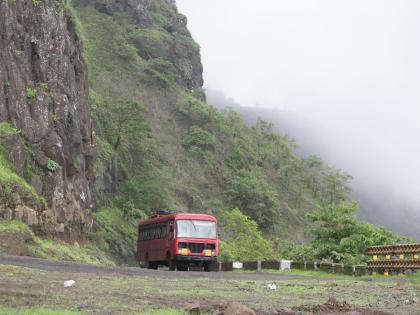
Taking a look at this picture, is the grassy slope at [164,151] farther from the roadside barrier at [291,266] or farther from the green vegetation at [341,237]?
the green vegetation at [341,237]

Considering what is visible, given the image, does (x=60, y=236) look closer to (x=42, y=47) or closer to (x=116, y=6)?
(x=42, y=47)

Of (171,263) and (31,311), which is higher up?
(171,263)

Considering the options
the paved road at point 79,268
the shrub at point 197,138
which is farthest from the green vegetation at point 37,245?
the shrub at point 197,138

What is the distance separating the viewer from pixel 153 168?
73875 millimetres

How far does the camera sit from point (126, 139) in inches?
2867

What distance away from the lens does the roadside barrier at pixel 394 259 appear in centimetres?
2633

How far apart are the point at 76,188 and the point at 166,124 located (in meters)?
49.4

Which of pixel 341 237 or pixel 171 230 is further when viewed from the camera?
pixel 171 230

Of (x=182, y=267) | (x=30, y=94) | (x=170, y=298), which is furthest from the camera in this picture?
(x=30, y=94)

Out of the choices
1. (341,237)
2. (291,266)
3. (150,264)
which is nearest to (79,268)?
(291,266)

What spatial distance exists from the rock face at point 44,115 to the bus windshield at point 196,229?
7672mm

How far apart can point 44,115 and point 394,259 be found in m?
23.8

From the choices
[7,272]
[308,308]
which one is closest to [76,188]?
[7,272]

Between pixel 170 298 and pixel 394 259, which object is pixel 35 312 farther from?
pixel 394 259
